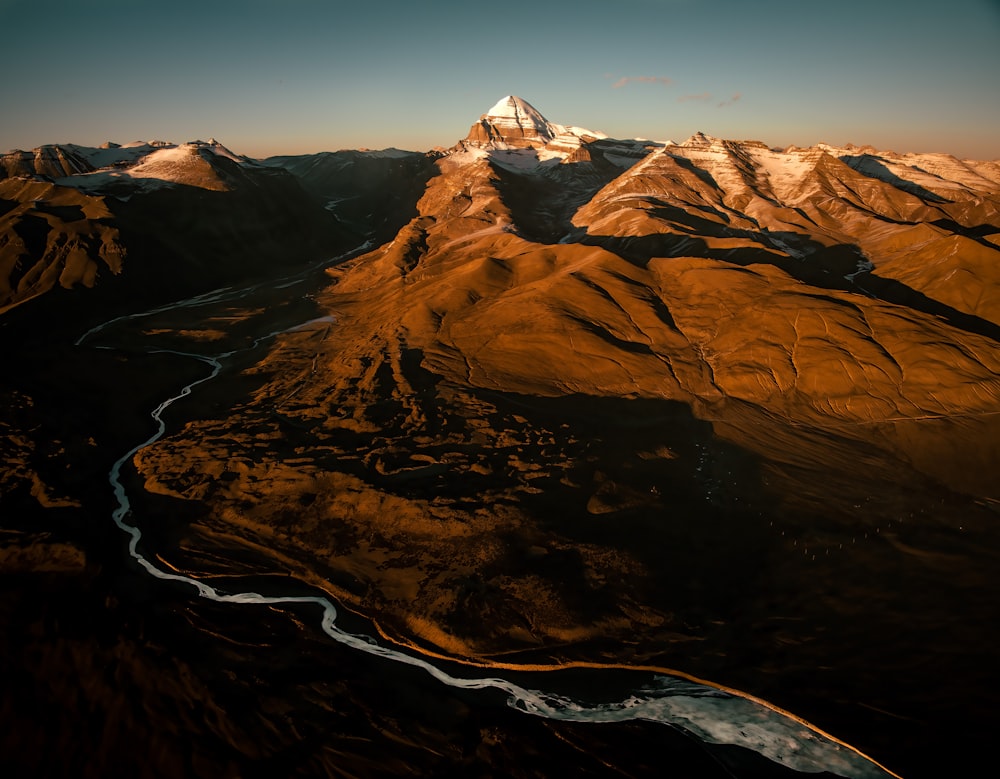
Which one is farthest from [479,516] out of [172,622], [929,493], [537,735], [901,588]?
[929,493]

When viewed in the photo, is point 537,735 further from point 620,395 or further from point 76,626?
point 620,395

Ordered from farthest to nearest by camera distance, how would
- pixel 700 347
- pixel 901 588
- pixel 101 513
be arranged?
pixel 700 347
pixel 101 513
pixel 901 588

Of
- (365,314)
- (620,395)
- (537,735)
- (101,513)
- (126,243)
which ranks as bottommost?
(537,735)

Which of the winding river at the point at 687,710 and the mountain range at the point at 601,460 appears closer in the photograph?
the winding river at the point at 687,710

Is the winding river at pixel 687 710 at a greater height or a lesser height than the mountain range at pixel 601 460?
lesser

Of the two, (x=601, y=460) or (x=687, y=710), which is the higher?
(x=601, y=460)

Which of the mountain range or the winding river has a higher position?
the mountain range

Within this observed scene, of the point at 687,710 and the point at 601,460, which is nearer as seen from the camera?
the point at 687,710

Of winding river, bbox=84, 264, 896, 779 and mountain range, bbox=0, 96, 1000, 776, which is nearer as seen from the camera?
winding river, bbox=84, 264, 896, 779
